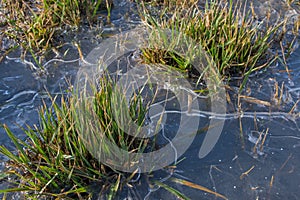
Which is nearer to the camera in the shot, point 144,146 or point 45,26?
point 144,146

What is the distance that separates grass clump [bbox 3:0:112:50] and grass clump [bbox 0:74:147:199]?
104 centimetres

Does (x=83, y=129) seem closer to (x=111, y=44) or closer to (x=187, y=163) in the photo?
(x=187, y=163)

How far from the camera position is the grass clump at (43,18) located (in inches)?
119

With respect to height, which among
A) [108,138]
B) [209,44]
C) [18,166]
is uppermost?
[209,44]

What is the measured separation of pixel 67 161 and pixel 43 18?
4.39 feet

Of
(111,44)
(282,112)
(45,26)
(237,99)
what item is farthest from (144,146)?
(45,26)

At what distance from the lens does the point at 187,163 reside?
235cm

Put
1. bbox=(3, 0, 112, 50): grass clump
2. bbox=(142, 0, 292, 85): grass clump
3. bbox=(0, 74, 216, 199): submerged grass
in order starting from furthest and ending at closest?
bbox=(3, 0, 112, 50): grass clump < bbox=(142, 0, 292, 85): grass clump < bbox=(0, 74, 216, 199): submerged grass

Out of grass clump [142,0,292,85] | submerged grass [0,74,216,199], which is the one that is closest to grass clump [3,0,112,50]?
grass clump [142,0,292,85]

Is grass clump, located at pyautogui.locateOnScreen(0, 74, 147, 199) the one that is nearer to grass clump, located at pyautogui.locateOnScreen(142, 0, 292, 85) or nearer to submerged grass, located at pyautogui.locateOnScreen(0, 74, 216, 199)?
submerged grass, located at pyautogui.locateOnScreen(0, 74, 216, 199)

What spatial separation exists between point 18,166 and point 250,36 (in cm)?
169

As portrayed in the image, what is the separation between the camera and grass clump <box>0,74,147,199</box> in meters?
2.07

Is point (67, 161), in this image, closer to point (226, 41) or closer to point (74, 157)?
point (74, 157)

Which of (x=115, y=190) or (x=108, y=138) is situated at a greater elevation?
(x=108, y=138)
